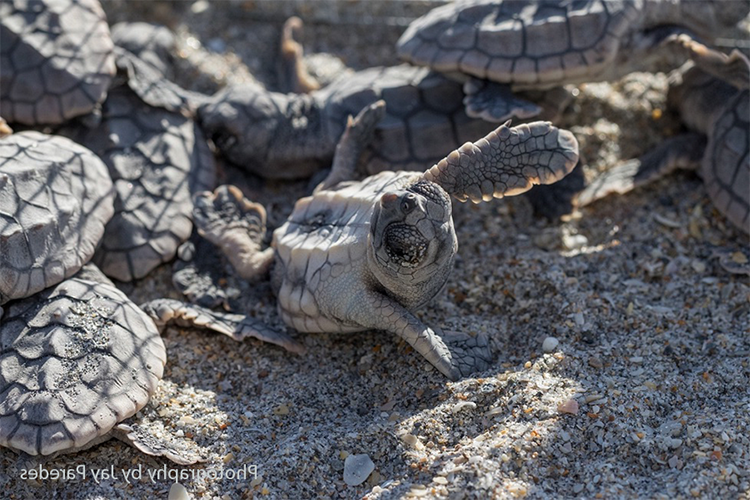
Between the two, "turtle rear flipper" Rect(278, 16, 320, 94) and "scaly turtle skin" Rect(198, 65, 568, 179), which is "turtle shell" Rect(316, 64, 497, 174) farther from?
"turtle rear flipper" Rect(278, 16, 320, 94)

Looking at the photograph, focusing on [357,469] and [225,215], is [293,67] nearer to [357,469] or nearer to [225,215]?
[225,215]

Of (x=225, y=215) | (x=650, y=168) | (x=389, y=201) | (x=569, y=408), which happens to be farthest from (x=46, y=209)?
(x=650, y=168)

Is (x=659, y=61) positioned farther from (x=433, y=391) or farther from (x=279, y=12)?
(x=279, y=12)

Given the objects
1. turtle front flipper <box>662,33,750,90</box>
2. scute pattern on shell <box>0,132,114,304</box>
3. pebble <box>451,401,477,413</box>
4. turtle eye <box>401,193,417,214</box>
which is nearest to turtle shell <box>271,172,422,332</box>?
turtle eye <box>401,193,417,214</box>

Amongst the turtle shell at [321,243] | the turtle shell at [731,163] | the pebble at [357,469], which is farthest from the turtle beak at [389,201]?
the turtle shell at [731,163]

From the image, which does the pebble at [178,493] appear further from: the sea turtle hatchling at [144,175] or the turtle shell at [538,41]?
the turtle shell at [538,41]
